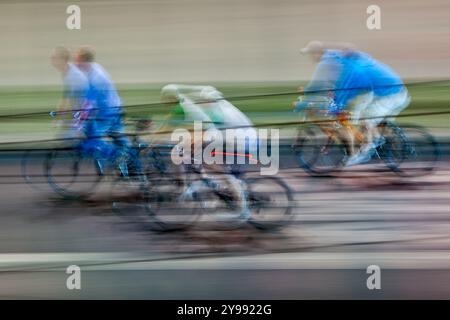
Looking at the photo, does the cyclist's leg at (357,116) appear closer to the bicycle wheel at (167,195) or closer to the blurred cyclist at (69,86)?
the bicycle wheel at (167,195)

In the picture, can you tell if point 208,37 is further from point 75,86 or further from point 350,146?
point 350,146

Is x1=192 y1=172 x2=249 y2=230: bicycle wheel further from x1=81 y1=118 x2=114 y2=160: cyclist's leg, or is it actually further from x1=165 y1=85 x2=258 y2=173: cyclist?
x1=81 y1=118 x2=114 y2=160: cyclist's leg

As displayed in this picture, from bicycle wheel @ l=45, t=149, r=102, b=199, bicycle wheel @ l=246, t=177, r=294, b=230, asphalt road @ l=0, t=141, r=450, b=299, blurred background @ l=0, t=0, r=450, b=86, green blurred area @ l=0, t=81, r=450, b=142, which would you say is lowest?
asphalt road @ l=0, t=141, r=450, b=299

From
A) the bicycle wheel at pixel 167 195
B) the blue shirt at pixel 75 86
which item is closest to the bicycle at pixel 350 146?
the bicycle wheel at pixel 167 195

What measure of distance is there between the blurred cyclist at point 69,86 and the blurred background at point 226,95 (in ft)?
0.13

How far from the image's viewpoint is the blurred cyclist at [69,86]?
4480 mm

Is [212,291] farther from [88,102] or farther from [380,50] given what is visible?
[380,50]

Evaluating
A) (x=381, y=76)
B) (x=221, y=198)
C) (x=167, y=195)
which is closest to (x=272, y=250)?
(x=221, y=198)

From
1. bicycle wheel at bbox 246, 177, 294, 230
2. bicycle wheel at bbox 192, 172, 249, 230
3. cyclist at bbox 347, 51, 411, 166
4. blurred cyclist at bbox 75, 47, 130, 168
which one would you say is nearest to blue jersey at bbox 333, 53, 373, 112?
cyclist at bbox 347, 51, 411, 166

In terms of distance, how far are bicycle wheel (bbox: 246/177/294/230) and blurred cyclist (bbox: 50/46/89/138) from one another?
2.95 feet

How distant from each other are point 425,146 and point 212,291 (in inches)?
49.4

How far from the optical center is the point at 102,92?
4.49 meters

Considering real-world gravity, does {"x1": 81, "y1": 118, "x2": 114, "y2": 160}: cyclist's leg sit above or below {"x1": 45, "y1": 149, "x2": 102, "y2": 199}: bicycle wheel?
above

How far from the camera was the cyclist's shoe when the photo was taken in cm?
487
